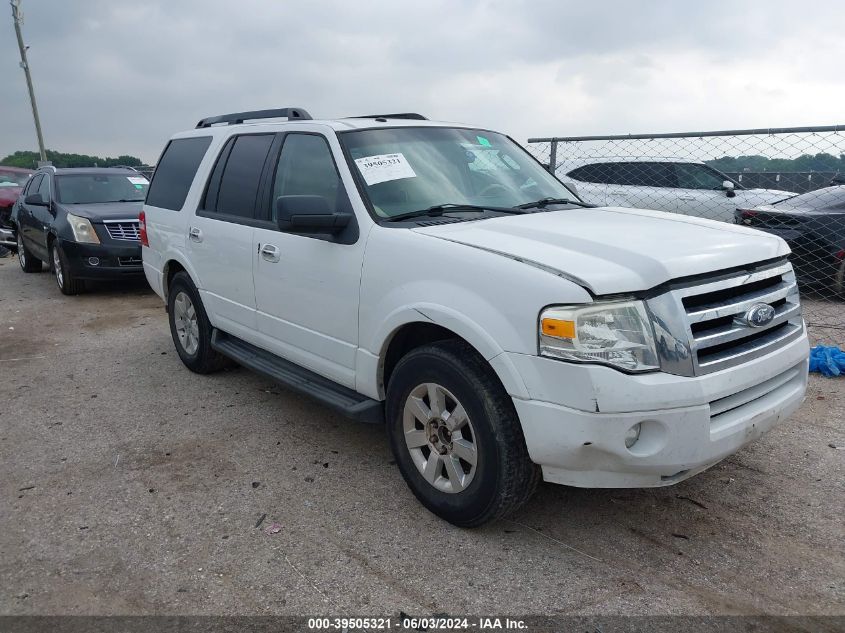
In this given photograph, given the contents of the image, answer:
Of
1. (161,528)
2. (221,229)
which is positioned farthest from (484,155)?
(161,528)

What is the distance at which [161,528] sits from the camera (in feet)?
10.6

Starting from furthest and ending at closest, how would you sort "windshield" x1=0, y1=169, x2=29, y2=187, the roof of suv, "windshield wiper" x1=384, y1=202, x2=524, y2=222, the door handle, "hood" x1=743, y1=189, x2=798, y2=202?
"windshield" x1=0, y1=169, x2=29, y2=187
the roof of suv
"hood" x1=743, y1=189, x2=798, y2=202
the door handle
"windshield wiper" x1=384, y1=202, x2=524, y2=222

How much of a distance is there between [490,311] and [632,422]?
702mm

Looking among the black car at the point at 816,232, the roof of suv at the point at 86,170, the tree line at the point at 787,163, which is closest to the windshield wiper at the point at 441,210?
the tree line at the point at 787,163

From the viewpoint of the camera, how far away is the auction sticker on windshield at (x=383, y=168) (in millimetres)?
3631

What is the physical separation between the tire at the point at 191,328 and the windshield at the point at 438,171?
2.10 metres

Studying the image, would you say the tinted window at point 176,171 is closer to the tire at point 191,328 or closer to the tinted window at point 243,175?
the tinted window at point 243,175

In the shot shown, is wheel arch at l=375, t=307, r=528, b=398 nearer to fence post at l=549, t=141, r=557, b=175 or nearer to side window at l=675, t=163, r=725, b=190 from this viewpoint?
fence post at l=549, t=141, r=557, b=175

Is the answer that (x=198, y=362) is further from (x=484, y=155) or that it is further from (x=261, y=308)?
(x=484, y=155)

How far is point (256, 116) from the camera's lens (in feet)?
16.2

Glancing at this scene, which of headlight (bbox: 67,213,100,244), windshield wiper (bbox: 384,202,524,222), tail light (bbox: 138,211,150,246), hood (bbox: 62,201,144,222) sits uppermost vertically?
windshield wiper (bbox: 384,202,524,222)

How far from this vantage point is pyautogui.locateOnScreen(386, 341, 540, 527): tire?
2814 mm

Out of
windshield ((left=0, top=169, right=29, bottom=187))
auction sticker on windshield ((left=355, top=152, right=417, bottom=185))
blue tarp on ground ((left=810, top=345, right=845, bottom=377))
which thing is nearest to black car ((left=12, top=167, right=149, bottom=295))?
windshield ((left=0, top=169, right=29, bottom=187))

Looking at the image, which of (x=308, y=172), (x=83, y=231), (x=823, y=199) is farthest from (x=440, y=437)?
(x=83, y=231)
